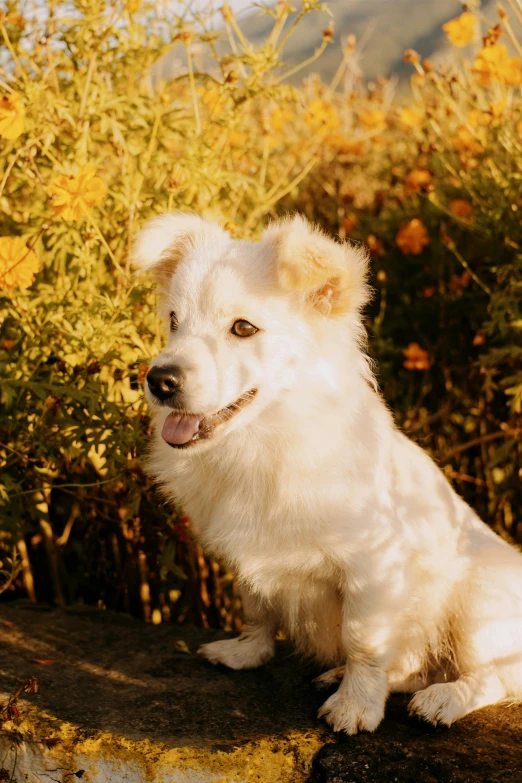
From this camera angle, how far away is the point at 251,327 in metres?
2.36

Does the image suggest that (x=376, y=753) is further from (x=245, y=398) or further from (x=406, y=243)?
(x=406, y=243)

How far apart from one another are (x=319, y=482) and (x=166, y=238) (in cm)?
104

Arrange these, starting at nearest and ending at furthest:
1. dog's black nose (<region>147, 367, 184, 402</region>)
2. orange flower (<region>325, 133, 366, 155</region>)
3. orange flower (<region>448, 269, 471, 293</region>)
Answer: dog's black nose (<region>147, 367, 184, 402</region>), orange flower (<region>448, 269, 471, 293</region>), orange flower (<region>325, 133, 366, 155</region>)

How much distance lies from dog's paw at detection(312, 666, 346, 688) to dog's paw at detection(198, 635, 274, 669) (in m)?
0.30

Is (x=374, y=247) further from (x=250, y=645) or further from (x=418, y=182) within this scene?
(x=250, y=645)

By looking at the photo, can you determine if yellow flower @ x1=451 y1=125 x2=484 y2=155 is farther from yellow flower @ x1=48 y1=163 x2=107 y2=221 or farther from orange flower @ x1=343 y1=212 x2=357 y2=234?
yellow flower @ x1=48 y1=163 x2=107 y2=221

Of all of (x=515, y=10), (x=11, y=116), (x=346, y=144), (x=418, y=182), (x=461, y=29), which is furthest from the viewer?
(x=346, y=144)

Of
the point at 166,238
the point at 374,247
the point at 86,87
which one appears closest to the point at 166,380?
the point at 166,238

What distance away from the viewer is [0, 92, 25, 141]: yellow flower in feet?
8.79

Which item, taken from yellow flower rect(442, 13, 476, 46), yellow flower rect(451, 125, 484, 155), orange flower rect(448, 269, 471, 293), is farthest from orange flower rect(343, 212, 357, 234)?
yellow flower rect(442, 13, 476, 46)

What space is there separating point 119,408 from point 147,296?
586 millimetres

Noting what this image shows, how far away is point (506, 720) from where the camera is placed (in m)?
2.61

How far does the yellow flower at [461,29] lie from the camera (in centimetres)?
374

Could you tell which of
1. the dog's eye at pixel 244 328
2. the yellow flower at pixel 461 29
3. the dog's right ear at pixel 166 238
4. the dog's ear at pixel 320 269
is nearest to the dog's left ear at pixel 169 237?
the dog's right ear at pixel 166 238
